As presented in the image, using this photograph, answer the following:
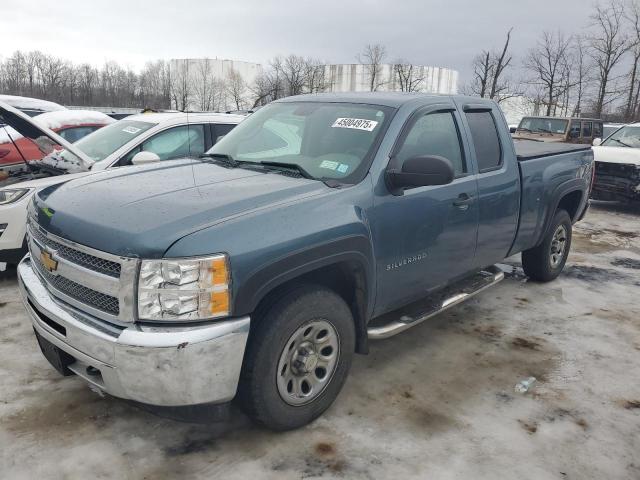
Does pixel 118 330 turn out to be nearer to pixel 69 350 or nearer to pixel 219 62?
pixel 69 350

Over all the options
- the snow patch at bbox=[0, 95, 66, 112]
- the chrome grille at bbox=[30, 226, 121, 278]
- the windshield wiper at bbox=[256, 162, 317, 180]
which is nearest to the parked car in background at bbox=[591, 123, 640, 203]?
the windshield wiper at bbox=[256, 162, 317, 180]

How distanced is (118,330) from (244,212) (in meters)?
0.82

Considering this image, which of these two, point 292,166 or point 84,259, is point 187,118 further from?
point 84,259

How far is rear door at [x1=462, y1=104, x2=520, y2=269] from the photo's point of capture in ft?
13.7

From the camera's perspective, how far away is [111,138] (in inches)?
245

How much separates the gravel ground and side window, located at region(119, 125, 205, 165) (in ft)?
7.30

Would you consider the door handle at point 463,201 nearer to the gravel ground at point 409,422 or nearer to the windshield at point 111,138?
the gravel ground at point 409,422

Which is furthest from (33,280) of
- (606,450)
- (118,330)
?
(606,450)

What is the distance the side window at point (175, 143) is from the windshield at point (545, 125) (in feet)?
44.4

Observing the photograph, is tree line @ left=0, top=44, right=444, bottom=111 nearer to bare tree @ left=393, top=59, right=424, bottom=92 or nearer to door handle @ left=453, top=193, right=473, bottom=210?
bare tree @ left=393, top=59, right=424, bottom=92

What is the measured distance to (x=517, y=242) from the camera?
189 inches

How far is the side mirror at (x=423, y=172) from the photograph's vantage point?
3.14 m

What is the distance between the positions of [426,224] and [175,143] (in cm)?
371

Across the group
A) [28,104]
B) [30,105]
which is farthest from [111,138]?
[28,104]
